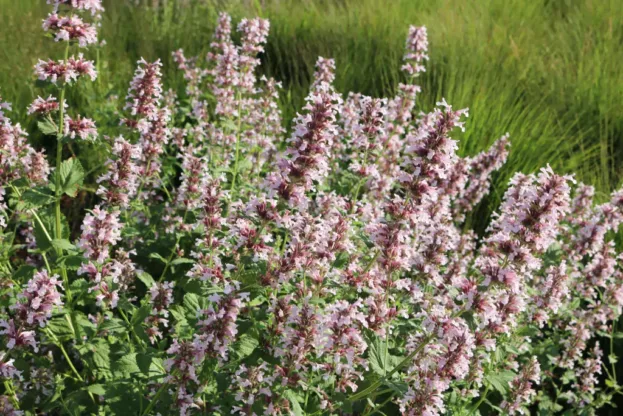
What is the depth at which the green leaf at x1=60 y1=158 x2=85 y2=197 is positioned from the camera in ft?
9.00

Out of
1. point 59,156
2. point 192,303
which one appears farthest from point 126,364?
point 59,156

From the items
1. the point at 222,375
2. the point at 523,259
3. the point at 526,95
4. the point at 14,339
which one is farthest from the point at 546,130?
the point at 14,339

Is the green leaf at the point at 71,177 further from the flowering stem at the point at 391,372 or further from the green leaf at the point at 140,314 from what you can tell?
the flowering stem at the point at 391,372

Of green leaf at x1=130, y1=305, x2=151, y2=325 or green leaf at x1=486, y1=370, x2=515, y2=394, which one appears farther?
green leaf at x1=486, y1=370, x2=515, y2=394

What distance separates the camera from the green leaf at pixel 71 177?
2.74 m

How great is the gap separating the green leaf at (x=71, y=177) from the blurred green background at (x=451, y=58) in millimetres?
2123

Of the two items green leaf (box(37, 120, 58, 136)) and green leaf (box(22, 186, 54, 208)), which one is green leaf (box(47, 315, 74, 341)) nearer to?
green leaf (box(22, 186, 54, 208))

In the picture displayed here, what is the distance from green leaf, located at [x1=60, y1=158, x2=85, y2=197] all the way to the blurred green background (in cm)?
212

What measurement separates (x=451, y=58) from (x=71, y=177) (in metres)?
5.27

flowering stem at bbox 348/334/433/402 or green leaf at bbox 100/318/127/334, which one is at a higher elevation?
flowering stem at bbox 348/334/433/402

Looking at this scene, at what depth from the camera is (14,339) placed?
254 centimetres

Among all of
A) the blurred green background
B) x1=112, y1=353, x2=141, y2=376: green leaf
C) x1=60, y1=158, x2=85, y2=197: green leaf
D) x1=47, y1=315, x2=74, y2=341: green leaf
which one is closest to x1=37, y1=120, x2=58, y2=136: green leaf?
x1=60, y1=158, x2=85, y2=197: green leaf

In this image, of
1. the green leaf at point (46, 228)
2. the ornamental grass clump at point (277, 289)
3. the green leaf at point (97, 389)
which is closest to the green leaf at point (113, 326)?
the ornamental grass clump at point (277, 289)

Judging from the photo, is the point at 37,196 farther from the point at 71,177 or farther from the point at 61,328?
the point at 61,328
